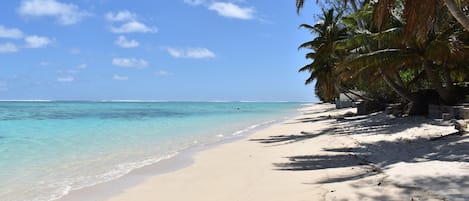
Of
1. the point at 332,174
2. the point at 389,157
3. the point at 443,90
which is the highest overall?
the point at 443,90

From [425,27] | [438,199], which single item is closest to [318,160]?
[425,27]

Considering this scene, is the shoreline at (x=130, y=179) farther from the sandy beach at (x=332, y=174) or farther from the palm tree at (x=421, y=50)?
the palm tree at (x=421, y=50)

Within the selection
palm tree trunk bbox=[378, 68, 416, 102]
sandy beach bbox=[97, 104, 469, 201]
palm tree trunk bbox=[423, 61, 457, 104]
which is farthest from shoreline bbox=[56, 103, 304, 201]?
palm tree trunk bbox=[378, 68, 416, 102]

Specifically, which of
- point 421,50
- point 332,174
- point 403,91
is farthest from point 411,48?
point 332,174

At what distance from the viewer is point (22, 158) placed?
451 inches

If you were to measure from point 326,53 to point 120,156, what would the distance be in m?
14.3

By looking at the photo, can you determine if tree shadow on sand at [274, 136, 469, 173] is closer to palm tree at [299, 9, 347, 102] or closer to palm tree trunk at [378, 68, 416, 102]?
palm tree trunk at [378, 68, 416, 102]

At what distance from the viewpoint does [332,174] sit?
6996mm

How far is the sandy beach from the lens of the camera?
213 inches

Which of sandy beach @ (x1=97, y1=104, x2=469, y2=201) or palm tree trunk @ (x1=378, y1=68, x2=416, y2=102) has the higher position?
palm tree trunk @ (x1=378, y1=68, x2=416, y2=102)

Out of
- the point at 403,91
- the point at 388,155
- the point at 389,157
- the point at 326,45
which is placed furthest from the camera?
the point at 326,45

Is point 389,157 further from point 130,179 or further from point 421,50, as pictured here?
point 421,50

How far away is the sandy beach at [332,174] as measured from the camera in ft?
17.7

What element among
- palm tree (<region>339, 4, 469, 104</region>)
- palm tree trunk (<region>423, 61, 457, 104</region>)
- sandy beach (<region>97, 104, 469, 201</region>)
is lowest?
sandy beach (<region>97, 104, 469, 201</region>)
